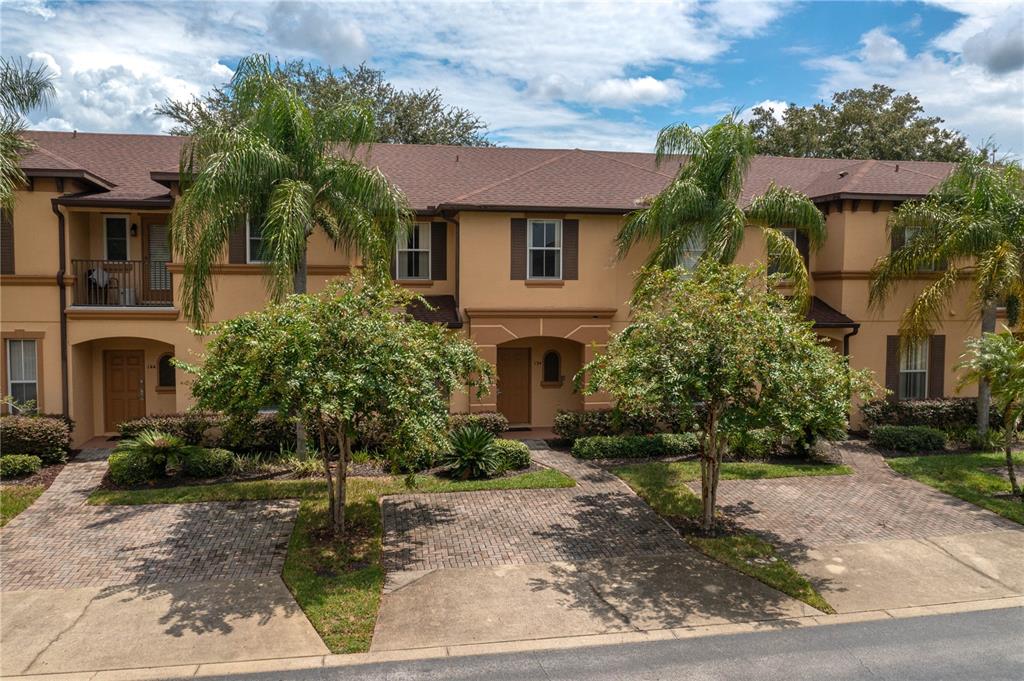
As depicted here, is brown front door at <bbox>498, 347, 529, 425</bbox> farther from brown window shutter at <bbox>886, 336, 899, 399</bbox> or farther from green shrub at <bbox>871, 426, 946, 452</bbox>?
brown window shutter at <bbox>886, 336, 899, 399</bbox>

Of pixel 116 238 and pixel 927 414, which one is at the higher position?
pixel 116 238

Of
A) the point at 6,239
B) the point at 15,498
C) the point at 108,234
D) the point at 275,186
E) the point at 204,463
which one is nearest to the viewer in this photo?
the point at 15,498

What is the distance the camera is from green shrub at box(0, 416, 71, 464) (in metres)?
15.4

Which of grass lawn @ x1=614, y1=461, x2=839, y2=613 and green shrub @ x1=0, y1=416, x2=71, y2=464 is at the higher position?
green shrub @ x1=0, y1=416, x2=71, y2=464

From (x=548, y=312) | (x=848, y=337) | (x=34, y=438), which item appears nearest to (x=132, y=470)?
(x=34, y=438)

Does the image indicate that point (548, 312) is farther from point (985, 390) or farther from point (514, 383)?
point (985, 390)

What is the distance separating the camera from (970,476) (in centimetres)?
1554

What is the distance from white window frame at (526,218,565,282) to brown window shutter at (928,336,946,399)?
10.3 meters

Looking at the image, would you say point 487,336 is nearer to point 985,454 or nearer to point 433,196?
point 433,196

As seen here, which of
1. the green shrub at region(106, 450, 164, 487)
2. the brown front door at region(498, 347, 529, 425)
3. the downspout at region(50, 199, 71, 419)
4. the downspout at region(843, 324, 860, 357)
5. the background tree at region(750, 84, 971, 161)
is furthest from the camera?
the background tree at region(750, 84, 971, 161)

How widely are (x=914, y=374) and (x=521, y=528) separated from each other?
1332 cm

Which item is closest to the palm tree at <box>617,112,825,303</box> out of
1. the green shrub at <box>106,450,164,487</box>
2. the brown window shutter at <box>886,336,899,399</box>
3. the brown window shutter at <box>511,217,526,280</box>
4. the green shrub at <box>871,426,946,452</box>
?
the brown window shutter at <box>511,217,526,280</box>

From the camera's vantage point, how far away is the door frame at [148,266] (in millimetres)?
18453

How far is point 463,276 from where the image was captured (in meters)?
18.2
